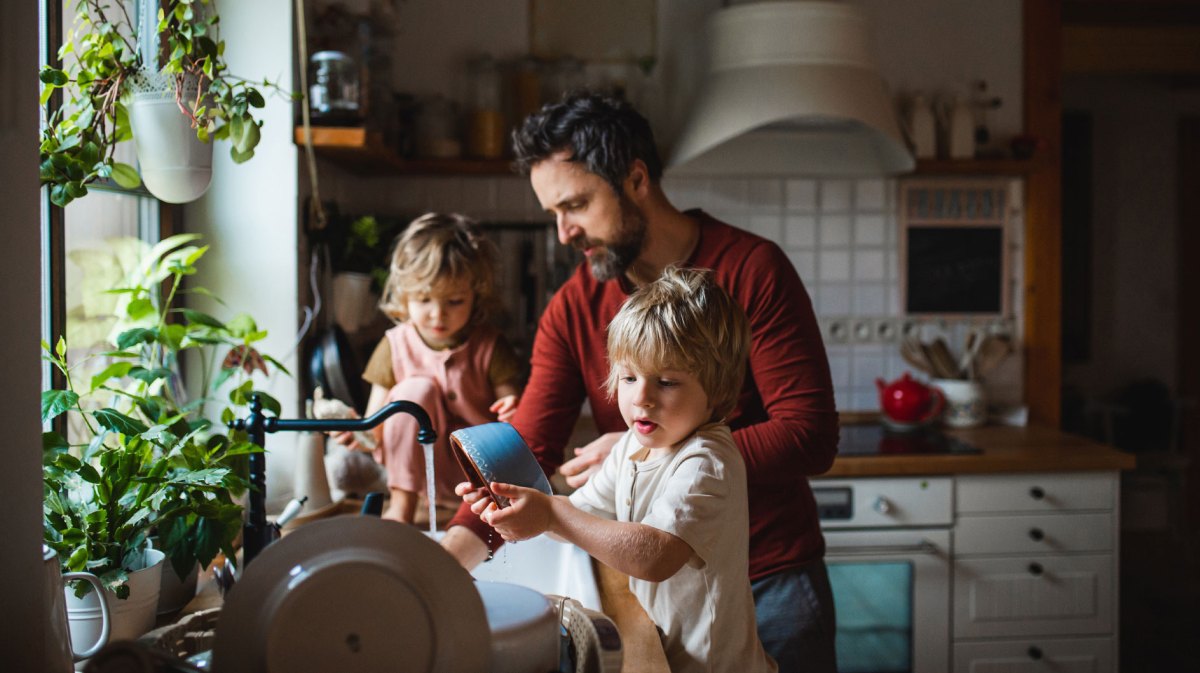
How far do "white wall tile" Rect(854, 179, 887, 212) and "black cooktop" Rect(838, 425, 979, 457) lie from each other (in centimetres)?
72

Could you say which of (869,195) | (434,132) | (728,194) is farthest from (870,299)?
(434,132)

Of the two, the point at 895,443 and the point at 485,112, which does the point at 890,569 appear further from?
the point at 485,112

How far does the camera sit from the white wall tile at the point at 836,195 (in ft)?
10.5

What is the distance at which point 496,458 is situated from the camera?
3.25ft

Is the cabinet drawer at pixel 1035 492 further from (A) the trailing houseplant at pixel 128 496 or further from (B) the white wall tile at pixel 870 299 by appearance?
(A) the trailing houseplant at pixel 128 496

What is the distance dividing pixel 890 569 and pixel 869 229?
1.16 meters

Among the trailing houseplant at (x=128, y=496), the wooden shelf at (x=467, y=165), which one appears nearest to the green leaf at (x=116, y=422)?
the trailing houseplant at (x=128, y=496)

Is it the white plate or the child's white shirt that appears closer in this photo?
the white plate

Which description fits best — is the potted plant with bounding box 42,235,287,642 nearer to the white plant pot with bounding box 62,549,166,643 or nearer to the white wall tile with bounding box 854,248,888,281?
the white plant pot with bounding box 62,549,166,643

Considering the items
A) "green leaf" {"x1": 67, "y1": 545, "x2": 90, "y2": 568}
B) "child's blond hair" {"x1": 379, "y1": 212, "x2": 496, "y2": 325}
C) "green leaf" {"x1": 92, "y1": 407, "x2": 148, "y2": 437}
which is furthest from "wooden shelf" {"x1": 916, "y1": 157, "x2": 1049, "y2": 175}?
"green leaf" {"x1": 67, "y1": 545, "x2": 90, "y2": 568}

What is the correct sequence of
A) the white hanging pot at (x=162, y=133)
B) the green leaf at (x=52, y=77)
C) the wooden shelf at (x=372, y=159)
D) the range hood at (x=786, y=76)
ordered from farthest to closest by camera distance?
the range hood at (x=786, y=76), the wooden shelf at (x=372, y=159), the white hanging pot at (x=162, y=133), the green leaf at (x=52, y=77)

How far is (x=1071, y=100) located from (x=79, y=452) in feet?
17.5

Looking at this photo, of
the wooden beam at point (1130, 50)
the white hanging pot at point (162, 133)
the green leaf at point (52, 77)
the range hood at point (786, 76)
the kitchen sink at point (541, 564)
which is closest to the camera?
the green leaf at point (52, 77)

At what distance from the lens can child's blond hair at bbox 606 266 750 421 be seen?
42.1 inches
